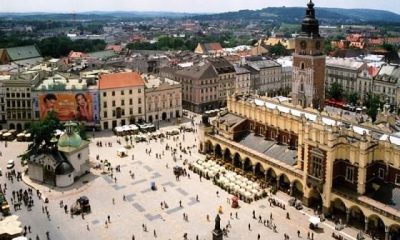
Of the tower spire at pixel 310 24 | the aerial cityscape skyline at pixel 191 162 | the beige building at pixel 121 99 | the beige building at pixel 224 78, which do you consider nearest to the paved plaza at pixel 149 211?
the aerial cityscape skyline at pixel 191 162

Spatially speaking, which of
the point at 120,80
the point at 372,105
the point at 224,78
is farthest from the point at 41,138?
the point at 372,105

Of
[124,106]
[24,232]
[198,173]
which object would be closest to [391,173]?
[198,173]

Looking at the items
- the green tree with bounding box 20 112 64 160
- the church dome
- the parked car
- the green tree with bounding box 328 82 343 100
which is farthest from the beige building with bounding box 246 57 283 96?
the parked car

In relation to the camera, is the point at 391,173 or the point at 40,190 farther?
the point at 40,190

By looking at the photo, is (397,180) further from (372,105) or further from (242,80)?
(242,80)

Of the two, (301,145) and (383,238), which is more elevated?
(301,145)

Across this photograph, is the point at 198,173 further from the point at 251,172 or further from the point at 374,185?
the point at 374,185
